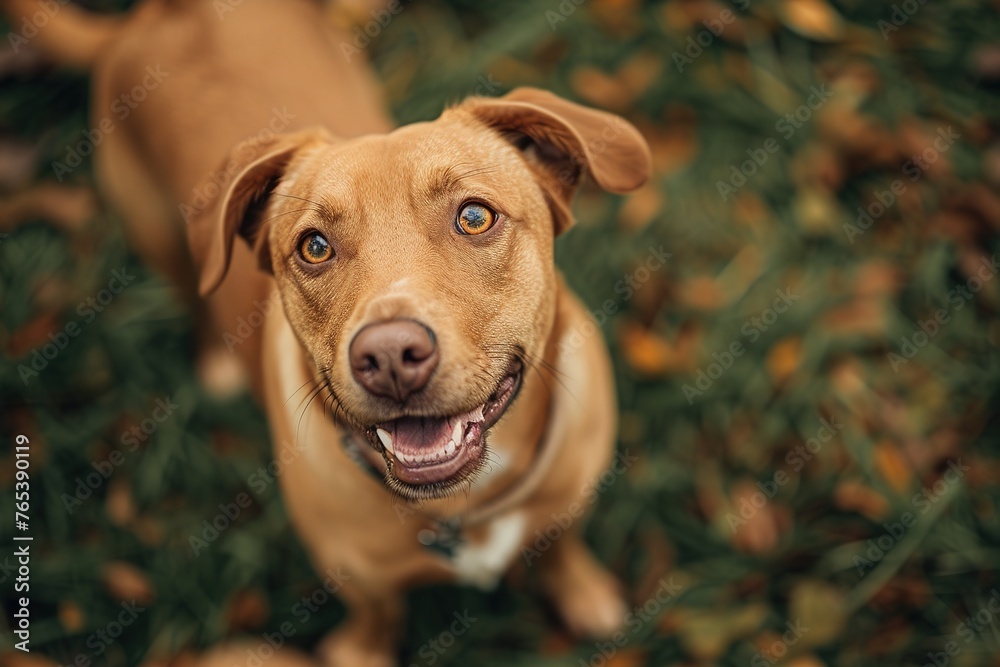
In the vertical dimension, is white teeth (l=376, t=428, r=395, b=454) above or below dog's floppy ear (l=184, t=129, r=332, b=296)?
below

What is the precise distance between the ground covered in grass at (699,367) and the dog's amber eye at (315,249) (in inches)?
74.6

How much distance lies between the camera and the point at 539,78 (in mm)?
4426

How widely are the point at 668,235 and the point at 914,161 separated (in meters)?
1.26

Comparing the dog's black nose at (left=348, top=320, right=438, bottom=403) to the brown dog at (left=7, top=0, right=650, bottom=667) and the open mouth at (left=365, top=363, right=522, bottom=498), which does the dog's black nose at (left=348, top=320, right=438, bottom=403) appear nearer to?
the brown dog at (left=7, top=0, right=650, bottom=667)

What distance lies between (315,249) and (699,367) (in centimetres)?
220

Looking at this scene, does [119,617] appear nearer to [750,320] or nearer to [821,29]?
[750,320]

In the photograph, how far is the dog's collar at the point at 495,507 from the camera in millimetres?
2553

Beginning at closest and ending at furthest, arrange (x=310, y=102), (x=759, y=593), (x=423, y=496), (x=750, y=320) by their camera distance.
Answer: (x=423, y=496) → (x=310, y=102) → (x=759, y=593) → (x=750, y=320)

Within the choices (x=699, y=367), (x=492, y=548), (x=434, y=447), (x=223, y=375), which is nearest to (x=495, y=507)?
(x=492, y=548)

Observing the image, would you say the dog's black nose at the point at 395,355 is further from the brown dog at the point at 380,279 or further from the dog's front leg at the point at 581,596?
the dog's front leg at the point at 581,596

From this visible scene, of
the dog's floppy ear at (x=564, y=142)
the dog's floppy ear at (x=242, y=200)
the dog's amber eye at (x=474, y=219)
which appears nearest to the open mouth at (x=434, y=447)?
the dog's amber eye at (x=474, y=219)

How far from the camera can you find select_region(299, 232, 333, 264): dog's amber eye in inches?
83.2

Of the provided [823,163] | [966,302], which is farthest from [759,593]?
[823,163]

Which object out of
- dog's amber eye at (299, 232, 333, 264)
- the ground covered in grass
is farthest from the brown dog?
the ground covered in grass
